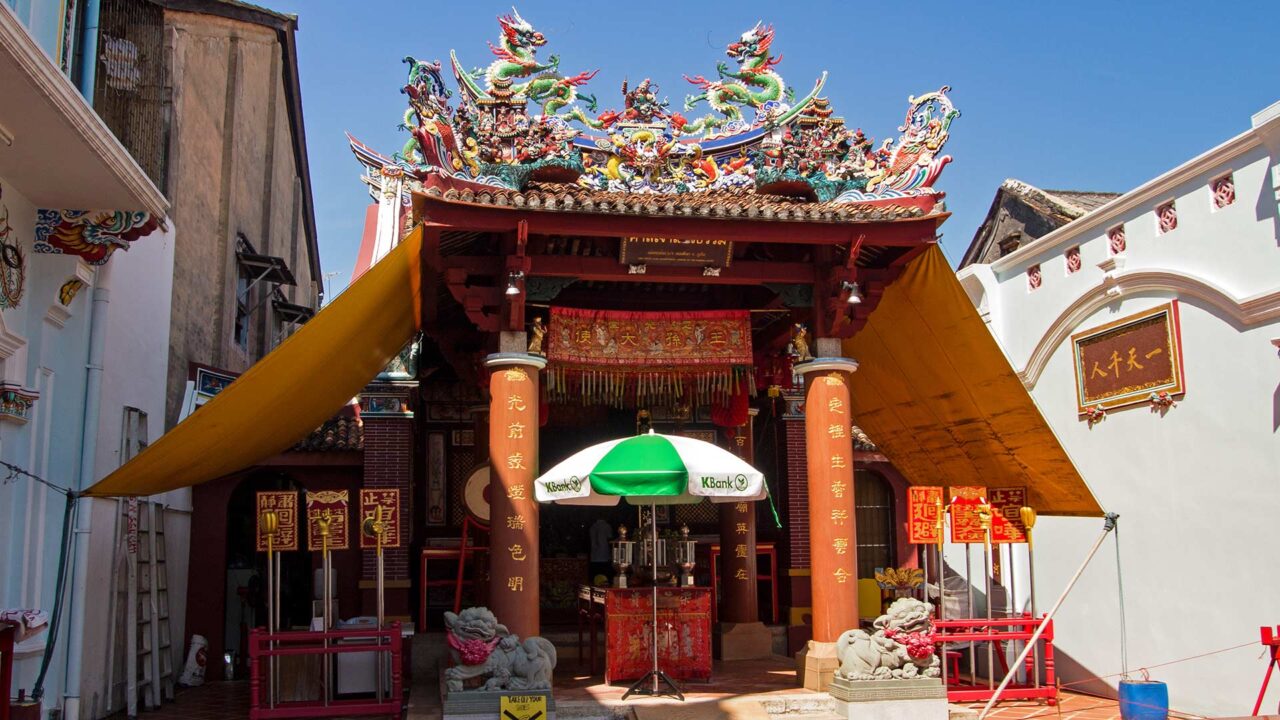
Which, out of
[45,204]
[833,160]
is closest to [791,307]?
[833,160]

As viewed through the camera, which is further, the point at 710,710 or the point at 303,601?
the point at 303,601

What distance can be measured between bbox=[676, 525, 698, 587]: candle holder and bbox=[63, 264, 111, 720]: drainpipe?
17.1ft

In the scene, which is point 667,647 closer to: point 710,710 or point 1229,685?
point 710,710

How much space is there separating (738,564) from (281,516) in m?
5.35

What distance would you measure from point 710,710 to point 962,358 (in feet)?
13.2

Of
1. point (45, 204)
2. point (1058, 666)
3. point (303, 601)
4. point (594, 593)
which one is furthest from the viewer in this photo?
point (303, 601)

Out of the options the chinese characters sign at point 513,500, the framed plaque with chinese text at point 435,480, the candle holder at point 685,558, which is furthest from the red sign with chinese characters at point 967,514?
the framed plaque with chinese text at point 435,480

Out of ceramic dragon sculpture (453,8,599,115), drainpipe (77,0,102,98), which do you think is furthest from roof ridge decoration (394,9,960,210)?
drainpipe (77,0,102,98)

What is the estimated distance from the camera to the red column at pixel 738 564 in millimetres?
11859

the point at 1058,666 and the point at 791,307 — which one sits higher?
the point at 791,307

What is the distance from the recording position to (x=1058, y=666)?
1162cm

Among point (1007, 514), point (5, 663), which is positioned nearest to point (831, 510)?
point (1007, 514)

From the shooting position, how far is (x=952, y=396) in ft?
32.9

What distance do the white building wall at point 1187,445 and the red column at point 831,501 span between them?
10.9 ft
